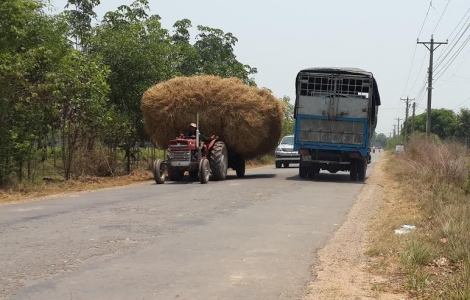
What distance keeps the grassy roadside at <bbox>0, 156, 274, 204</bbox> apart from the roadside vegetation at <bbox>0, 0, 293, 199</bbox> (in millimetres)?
96

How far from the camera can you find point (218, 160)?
19.2 metres

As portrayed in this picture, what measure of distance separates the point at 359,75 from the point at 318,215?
9.72 m

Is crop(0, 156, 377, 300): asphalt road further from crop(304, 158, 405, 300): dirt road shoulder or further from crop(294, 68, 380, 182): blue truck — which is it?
crop(294, 68, 380, 182): blue truck

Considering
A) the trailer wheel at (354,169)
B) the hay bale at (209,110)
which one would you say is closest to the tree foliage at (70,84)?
the hay bale at (209,110)

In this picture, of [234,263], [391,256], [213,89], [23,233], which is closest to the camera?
[234,263]

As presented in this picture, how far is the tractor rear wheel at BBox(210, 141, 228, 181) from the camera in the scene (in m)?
19.1

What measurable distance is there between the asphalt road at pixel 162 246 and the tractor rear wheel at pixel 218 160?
529cm

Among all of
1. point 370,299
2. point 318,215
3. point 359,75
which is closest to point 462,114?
point 359,75

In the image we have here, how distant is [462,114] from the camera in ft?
277

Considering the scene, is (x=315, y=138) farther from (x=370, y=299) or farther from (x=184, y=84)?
(x=370, y=299)

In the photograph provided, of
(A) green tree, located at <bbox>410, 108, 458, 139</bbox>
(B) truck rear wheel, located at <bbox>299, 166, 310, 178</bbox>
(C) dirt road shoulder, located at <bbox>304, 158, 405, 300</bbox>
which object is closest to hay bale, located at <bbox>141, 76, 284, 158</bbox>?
(B) truck rear wheel, located at <bbox>299, 166, 310, 178</bbox>

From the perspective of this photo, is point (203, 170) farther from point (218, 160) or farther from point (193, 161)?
point (218, 160)

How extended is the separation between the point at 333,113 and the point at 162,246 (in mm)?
13225

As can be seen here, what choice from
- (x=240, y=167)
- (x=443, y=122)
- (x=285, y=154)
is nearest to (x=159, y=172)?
(x=240, y=167)
